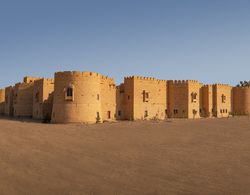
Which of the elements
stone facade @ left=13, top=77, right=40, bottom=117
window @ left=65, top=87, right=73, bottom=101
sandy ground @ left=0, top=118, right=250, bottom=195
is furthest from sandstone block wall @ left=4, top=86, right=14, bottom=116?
sandy ground @ left=0, top=118, right=250, bottom=195

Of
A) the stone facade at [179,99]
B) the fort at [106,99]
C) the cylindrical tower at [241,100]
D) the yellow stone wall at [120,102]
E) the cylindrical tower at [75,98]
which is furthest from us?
the cylindrical tower at [241,100]

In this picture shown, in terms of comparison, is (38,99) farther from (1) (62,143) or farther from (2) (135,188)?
(2) (135,188)

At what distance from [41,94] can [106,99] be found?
887cm

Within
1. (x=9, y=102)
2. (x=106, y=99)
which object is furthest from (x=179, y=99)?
(x=9, y=102)

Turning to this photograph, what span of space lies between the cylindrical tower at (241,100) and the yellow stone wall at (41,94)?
34.6 metres

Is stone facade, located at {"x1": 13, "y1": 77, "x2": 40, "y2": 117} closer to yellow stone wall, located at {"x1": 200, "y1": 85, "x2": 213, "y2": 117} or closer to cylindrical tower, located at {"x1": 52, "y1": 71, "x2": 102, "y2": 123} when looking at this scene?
cylindrical tower, located at {"x1": 52, "y1": 71, "x2": 102, "y2": 123}

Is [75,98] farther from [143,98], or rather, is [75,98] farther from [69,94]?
[143,98]

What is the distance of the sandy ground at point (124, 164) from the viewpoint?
371 inches

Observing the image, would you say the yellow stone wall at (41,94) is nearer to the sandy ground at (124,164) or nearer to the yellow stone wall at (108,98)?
the yellow stone wall at (108,98)

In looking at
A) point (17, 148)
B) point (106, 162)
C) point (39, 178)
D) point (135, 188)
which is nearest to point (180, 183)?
point (135, 188)

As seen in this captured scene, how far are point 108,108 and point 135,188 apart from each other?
2808 centimetres

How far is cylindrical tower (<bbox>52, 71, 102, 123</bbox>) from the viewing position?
105ft

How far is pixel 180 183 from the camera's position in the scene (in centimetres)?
990

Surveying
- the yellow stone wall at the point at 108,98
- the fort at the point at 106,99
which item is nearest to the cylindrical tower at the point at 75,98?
the fort at the point at 106,99
